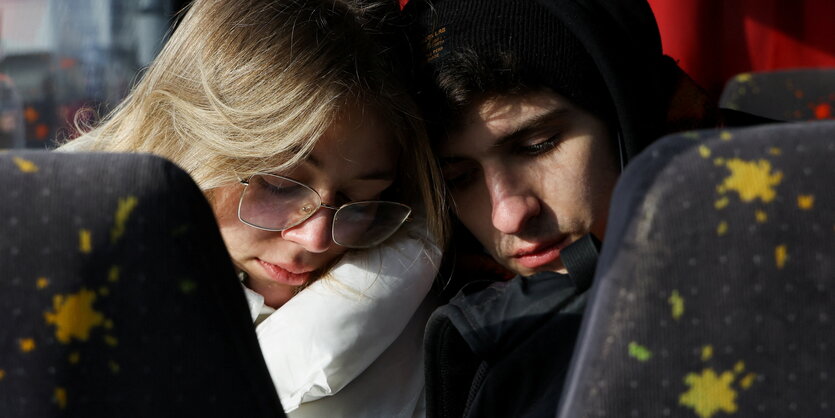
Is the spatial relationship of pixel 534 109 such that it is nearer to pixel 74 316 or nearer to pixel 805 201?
pixel 805 201

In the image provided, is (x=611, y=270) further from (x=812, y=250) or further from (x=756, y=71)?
(x=756, y=71)

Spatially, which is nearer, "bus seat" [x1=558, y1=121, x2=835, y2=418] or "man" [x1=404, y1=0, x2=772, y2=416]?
"bus seat" [x1=558, y1=121, x2=835, y2=418]

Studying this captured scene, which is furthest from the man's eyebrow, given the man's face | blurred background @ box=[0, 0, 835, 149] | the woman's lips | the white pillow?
blurred background @ box=[0, 0, 835, 149]

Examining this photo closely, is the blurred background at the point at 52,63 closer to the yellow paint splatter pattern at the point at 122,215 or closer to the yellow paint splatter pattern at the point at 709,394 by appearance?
the yellow paint splatter pattern at the point at 122,215

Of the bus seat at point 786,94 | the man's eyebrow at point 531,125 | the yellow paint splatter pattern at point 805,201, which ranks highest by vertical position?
the yellow paint splatter pattern at point 805,201

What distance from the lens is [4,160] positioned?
0.63 metres

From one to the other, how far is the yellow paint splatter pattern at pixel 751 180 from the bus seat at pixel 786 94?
1.77 metres

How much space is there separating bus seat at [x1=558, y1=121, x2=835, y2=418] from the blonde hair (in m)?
0.82

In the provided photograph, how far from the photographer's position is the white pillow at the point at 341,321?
1311mm

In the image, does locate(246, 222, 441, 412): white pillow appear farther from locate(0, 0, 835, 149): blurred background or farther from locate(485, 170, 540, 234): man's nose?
locate(0, 0, 835, 149): blurred background

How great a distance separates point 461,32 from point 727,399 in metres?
0.98

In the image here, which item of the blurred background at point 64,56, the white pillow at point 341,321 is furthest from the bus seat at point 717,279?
the blurred background at point 64,56

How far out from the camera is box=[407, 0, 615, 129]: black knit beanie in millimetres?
1465

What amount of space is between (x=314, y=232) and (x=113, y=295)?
0.80 metres
